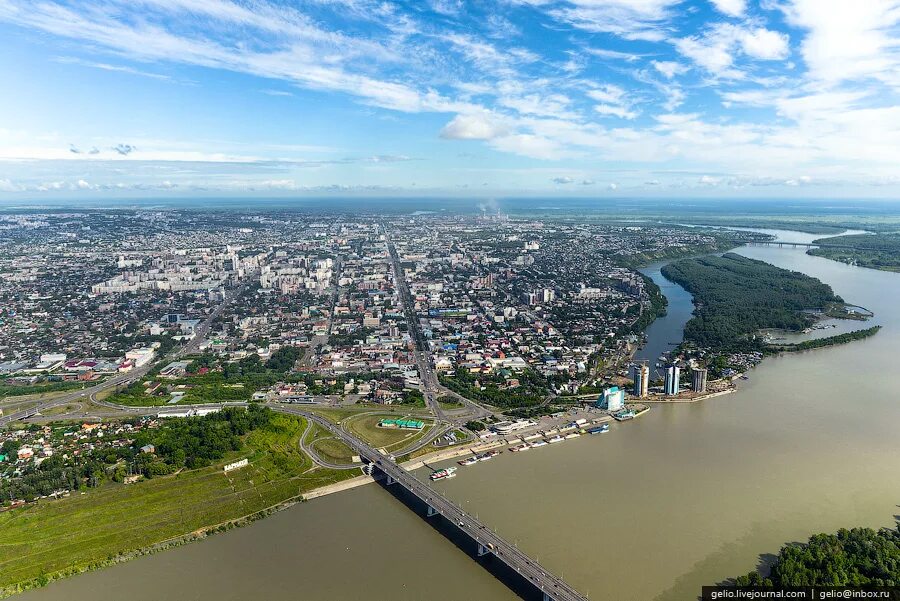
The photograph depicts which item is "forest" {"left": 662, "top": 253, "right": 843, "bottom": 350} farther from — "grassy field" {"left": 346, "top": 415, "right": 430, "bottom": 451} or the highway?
the highway

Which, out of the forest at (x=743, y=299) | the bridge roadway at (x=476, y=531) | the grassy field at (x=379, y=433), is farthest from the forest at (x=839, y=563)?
the forest at (x=743, y=299)

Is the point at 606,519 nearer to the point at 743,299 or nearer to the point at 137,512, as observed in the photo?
the point at 137,512

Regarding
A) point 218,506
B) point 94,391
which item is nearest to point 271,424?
point 218,506

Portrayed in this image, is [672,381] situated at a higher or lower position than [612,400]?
higher

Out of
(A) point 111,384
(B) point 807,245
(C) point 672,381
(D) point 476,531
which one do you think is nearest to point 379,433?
(D) point 476,531

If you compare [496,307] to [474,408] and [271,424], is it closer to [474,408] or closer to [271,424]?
[474,408]

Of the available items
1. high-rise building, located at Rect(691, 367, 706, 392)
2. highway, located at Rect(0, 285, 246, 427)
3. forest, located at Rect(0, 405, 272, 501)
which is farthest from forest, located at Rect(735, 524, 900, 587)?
highway, located at Rect(0, 285, 246, 427)
